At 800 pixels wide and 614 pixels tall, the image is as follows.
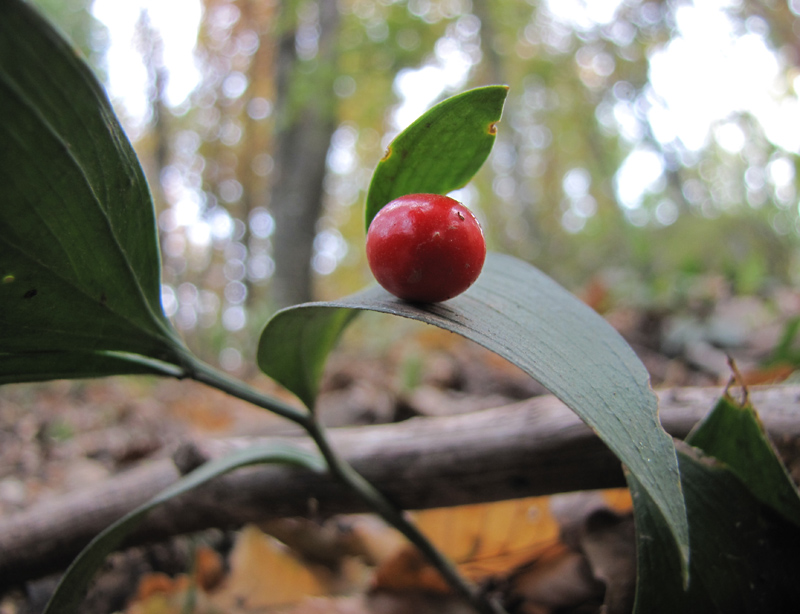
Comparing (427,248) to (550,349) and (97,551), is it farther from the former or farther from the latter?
(97,551)

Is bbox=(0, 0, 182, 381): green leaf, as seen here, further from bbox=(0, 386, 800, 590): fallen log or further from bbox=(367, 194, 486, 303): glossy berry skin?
bbox=(0, 386, 800, 590): fallen log

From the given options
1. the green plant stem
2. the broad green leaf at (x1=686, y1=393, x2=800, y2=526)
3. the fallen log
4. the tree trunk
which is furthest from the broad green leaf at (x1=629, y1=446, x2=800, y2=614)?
the tree trunk

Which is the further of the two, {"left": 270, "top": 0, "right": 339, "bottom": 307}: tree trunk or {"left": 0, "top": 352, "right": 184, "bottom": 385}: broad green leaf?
{"left": 270, "top": 0, "right": 339, "bottom": 307}: tree trunk

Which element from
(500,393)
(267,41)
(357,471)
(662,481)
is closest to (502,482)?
(357,471)

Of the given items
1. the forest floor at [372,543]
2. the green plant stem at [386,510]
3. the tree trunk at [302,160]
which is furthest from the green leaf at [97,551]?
the tree trunk at [302,160]

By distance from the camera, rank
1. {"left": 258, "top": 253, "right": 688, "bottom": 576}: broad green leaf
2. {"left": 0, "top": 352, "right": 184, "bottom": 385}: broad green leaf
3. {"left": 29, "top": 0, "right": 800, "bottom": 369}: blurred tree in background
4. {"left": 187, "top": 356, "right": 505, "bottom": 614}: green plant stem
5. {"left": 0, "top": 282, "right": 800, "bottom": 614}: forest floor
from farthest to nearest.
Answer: {"left": 29, "top": 0, "right": 800, "bottom": 369}: blurred tree in background
{"left": 0, "top": 282, "right": 800, "bottom": 614}: forest floor
{"left": 187, "top": 356, "right": 505, "bottom": 614}: green plant stem
{"left": 0, "top": 352, "right": 184, "bottom": 385}: broad green leaf
{"left": 258, "top": 253, "right": 688, "bottom": 576}: broad green leaf
